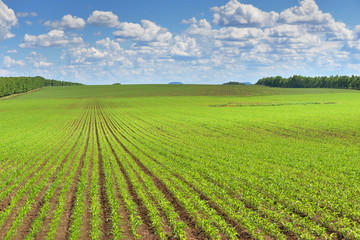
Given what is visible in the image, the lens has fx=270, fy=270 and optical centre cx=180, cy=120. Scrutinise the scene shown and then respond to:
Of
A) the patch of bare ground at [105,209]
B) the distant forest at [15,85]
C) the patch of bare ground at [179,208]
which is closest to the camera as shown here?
the patch of bare ground at [179,208]

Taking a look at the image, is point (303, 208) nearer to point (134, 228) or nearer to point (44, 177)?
point (134, 228)

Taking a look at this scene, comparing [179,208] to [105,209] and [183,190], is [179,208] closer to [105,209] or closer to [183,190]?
[183,190]

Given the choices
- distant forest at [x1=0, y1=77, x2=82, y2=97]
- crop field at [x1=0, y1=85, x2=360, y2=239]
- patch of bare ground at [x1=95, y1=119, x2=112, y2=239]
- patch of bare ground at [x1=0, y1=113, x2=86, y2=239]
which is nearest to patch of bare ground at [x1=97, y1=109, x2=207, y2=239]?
crop field at [x1=0, y1=85, x2=360, y2=239]

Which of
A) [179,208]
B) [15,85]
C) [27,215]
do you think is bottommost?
[179,208]

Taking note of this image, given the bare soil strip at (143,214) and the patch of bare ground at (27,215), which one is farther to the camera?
the patch of bare ground at (27,215)

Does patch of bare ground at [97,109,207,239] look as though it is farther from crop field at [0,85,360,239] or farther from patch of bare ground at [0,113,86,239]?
patch of bare ground at [0,113,86,239]

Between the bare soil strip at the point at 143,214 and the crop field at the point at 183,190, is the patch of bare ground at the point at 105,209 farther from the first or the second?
the bare soil strip at the point at 143,214

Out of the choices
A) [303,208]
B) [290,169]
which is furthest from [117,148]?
[303,208]

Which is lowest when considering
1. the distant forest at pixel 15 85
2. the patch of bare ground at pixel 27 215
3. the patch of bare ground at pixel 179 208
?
the patch of bare ground at pixel 179 208

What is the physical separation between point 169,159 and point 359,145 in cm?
1899

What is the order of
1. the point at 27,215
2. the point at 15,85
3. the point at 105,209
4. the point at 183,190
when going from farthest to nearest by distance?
the point at 15,85 < the point at 183,190 < the point at 105,209 < the point at 27,215

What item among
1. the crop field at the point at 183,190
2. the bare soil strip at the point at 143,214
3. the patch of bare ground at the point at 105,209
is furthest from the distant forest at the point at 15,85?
the bare soil strip at the point at 143,214

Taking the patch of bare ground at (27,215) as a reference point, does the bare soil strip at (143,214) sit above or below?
below

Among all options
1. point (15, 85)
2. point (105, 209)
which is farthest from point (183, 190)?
point (15, 85)
